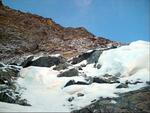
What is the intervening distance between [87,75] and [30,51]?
15.9 m

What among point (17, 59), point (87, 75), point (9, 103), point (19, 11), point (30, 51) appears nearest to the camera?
point (9, 103)

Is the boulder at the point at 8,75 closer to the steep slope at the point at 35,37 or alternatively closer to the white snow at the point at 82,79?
the white snow at the point at 82,79

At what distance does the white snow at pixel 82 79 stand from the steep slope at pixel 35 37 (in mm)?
9299

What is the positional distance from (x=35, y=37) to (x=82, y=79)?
72.8ft

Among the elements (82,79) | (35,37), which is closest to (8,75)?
(82,79)

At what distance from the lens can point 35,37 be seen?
3875cm

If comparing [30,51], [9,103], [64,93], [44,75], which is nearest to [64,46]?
[30,51]

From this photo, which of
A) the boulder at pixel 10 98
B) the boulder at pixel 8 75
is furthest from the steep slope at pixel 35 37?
the boulder at pixel 10 98

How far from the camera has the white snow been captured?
46.4 feet

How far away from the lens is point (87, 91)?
15438 millimetres

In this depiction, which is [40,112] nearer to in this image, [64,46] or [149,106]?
[149,106]

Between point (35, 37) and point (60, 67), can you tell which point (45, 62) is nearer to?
point (60, 67)

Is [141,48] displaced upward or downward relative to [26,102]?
upward

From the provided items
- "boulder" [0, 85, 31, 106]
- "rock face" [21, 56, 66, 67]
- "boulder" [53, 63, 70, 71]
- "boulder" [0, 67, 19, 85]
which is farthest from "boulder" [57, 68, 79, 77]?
"boulder" [0, 85, 31, 106]
